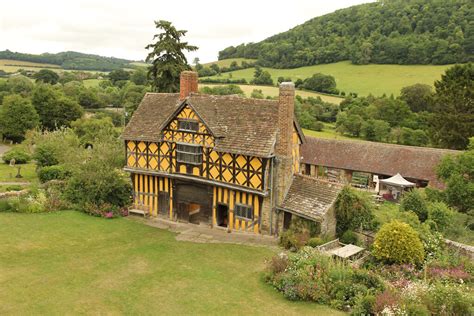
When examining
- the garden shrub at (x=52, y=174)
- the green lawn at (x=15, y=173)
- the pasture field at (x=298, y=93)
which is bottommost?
the green lawn at (x=15, y=173)

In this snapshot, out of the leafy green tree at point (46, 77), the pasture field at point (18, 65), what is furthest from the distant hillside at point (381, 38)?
the pasture field at point (18, 65)

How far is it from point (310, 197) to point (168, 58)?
21691 mm

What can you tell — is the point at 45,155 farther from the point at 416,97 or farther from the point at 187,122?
the point at 416,97

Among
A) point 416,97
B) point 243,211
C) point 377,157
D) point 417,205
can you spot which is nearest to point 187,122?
point 243,211

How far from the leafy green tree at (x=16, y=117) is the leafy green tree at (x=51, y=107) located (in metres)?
3.50

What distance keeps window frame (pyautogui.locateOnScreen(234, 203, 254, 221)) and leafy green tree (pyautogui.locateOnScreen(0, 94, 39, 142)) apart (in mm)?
44227

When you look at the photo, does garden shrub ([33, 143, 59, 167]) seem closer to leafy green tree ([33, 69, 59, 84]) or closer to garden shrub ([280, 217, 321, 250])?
garden shrub ([280, 217, 321, 250])

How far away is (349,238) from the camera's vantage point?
63.4 feet

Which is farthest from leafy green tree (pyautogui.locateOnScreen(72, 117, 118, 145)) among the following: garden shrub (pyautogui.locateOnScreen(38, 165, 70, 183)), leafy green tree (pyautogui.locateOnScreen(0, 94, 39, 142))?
garden shrub (pyautogui.locateOnScreen(38, 165, 70, 183))

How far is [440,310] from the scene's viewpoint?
12391 millimetres

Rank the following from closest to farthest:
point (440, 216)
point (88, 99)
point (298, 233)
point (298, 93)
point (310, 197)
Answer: point (298, 233), point (310, 197), point (440, 216), point (88, 99), point (298, 93)

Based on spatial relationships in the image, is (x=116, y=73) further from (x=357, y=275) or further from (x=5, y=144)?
→ (x=357, y=275)

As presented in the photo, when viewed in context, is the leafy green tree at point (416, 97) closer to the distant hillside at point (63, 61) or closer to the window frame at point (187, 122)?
the window frame at point (187, 122)

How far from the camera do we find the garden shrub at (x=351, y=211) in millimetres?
19891
